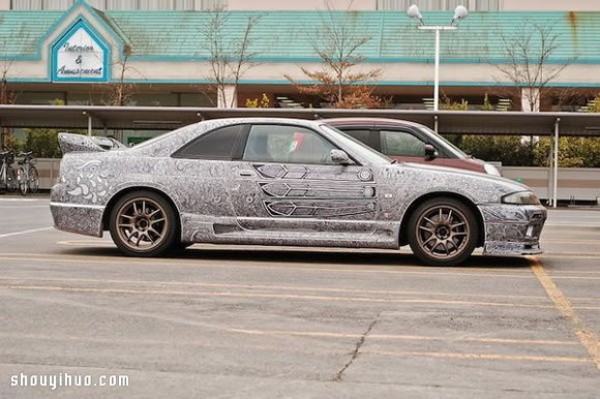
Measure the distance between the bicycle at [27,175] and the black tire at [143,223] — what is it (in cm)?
2242

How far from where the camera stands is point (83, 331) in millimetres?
6184

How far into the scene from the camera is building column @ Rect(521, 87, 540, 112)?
3984 cm

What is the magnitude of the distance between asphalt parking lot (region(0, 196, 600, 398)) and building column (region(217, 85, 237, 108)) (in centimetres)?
3197

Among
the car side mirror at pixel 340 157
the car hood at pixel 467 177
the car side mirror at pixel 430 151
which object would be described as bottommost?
the car hood at pixel 467 177

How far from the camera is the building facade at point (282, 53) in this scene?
4088 centimetres

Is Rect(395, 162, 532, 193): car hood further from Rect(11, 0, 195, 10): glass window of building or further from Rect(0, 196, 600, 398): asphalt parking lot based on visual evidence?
Rect(11, 0, 195, 10): glass window of building

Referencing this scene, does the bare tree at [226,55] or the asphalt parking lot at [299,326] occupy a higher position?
the bare tree at [226,55]

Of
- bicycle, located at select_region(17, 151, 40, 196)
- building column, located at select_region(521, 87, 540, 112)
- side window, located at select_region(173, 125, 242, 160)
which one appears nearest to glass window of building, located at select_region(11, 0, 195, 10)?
building column, located at select_region(521, 87, 540, 112)

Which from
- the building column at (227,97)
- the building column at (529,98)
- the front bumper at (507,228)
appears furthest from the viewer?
the building column at (227,97)

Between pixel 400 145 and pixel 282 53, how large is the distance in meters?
28.9

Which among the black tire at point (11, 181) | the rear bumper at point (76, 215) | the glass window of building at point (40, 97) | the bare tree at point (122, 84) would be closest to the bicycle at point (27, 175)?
the black tire at point (11, 181)

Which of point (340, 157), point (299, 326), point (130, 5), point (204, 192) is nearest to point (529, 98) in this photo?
point (130, 5)

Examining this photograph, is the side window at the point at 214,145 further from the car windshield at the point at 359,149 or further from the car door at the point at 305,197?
the car windshield at the point at 359,149

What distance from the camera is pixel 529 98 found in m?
39.9
